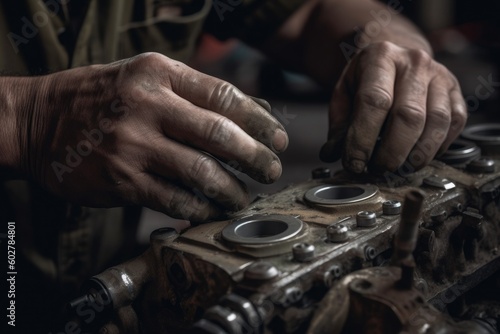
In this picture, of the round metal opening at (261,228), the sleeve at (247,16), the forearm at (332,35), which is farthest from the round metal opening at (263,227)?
the sleeve at (247,16)

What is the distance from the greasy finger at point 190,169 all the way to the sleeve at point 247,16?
1373 millimetres

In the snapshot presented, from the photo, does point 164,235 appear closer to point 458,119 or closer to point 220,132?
point 220,132

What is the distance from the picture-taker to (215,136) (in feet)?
3.90

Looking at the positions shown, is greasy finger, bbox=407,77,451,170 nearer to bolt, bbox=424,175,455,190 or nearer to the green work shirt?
bolt, bbox=424,175,455,190

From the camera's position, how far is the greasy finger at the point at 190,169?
1198 millimetres

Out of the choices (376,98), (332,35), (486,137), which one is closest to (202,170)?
A: (376,98)

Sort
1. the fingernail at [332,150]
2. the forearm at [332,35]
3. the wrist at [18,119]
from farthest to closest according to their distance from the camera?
1. the forearm at [332,35]
2. the fingernail at [332,150]
3. the wrist at [18,119]

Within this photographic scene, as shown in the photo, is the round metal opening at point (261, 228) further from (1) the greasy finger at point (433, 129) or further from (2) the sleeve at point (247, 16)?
(2) the sleeve at point (247, 16)

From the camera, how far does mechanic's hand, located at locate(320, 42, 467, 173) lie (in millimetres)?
1510

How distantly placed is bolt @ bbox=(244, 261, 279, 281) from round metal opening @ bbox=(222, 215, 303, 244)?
0.13 m

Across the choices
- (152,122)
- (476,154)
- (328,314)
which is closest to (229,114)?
(152,122)

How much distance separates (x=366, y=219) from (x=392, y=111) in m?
0.47

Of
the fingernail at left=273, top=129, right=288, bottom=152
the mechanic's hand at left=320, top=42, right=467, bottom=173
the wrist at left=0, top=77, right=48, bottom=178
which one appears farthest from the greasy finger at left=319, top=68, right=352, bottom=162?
the wrist at left=0, top=77, right=48, bottom=178

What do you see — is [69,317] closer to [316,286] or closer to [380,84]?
[316,286]
